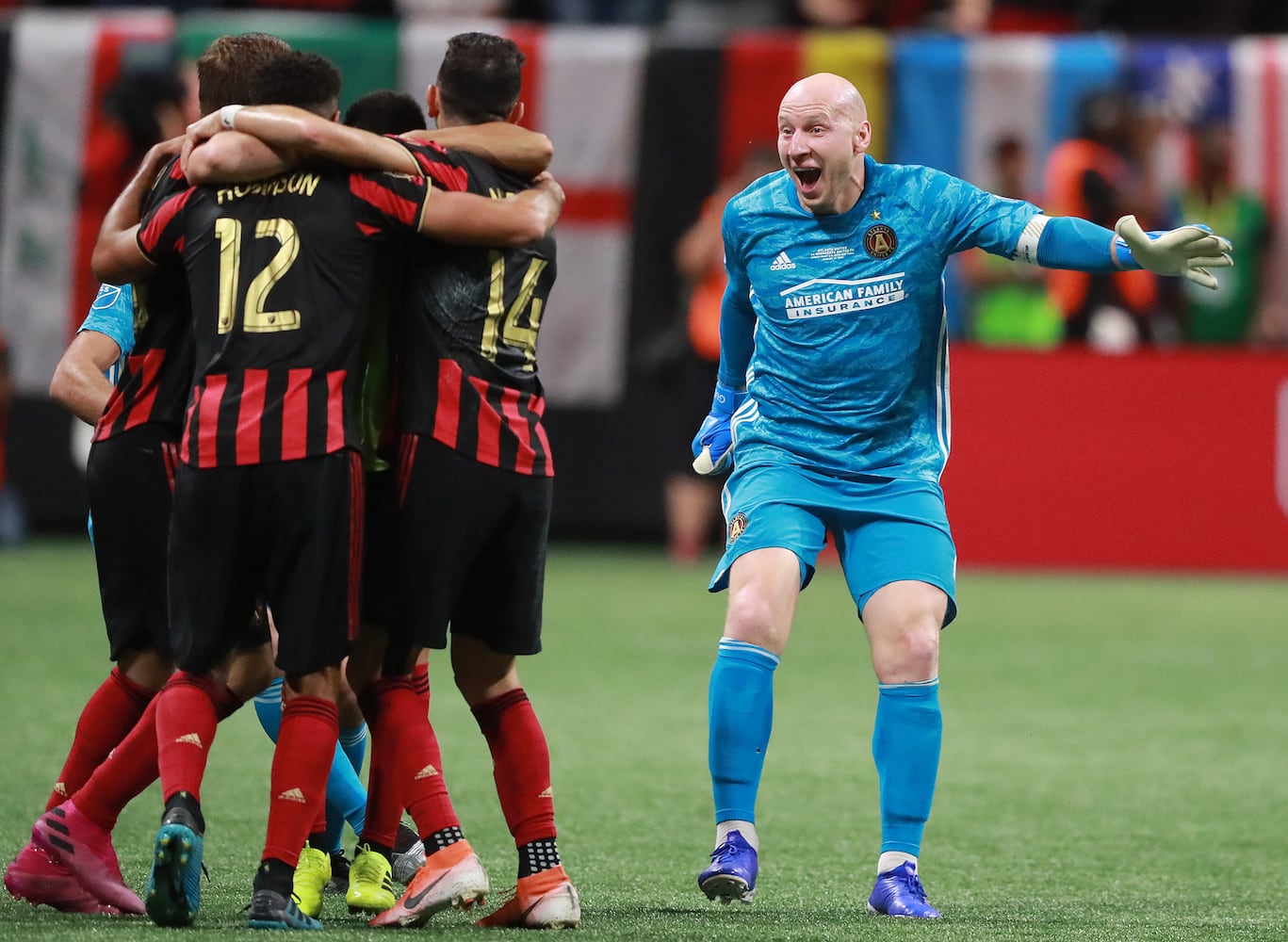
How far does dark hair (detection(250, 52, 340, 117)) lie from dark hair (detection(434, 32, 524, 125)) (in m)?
0.29

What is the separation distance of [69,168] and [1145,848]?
9.90m

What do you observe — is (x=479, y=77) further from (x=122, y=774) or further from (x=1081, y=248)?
(x=122, y=774)

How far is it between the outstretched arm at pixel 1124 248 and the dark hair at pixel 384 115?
4.91 ft

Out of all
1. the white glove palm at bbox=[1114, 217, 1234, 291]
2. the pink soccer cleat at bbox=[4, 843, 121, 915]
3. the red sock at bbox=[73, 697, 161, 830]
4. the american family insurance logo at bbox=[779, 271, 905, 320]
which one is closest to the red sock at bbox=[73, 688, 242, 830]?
the red sock at bbox=[73, 697, 161, 830]

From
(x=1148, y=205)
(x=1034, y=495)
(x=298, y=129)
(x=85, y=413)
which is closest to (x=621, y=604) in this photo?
(x=1034, y=495)

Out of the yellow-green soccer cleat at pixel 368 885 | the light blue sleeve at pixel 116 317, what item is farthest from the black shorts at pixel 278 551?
the light blue sleeve at pixel 116 317

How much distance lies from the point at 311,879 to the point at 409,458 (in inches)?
40.6

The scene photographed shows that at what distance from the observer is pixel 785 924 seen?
4.61 metres

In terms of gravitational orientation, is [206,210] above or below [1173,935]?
above

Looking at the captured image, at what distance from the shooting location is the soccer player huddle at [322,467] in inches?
169

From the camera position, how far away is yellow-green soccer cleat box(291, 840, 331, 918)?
183 inches

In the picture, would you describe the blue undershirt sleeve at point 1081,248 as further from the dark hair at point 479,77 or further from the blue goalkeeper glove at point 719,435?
the dark hair at point 479,77

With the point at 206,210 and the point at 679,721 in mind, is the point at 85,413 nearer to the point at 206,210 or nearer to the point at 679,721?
the point at 206,210

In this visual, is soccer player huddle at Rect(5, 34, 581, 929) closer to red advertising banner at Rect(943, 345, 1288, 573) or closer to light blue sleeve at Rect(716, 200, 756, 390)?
light blue sleeve at Rect(716, 200, 756, 390)
